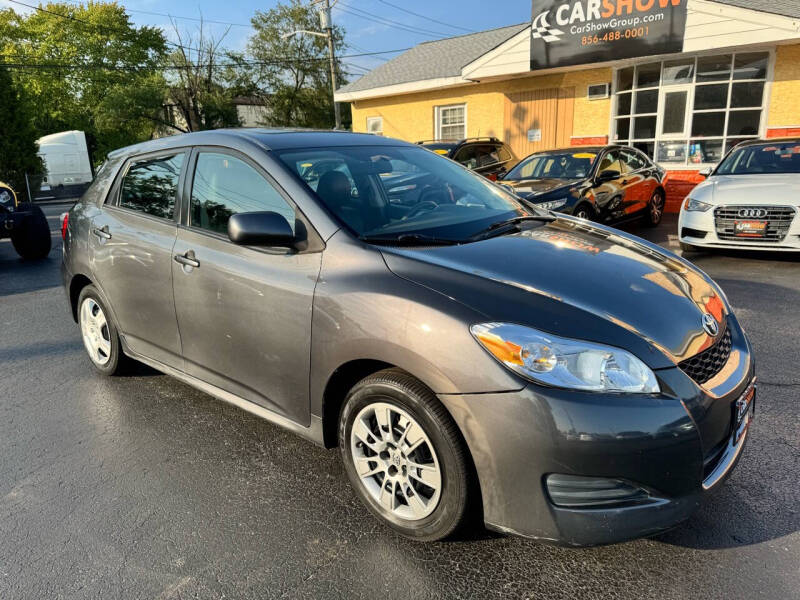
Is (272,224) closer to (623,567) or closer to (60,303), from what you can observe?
(623,567)

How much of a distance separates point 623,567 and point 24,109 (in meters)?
27.8

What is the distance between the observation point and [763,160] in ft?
26.2

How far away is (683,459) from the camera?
6.49ft

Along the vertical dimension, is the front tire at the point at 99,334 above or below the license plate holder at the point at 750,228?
below

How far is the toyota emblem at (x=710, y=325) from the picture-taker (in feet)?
7.68

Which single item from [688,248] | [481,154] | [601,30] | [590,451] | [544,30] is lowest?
[688,248]

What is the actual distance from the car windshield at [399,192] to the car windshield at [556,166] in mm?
5734

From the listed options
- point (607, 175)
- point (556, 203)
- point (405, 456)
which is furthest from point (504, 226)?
point (607, 175)

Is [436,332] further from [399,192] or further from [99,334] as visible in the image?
[99,334]

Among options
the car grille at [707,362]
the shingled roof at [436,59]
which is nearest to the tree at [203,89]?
the shingled roof at [436,59]

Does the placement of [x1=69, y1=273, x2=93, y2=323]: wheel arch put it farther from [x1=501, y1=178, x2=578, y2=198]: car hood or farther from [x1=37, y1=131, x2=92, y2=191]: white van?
[x1=37, y1=131, x2=92, y2=191]: white van

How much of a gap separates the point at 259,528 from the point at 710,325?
2108 millimetres

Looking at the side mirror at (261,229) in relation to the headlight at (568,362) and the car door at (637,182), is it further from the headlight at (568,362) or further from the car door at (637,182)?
the car door at (637,182)

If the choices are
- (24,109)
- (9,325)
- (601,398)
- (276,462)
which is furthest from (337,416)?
(24,109)
